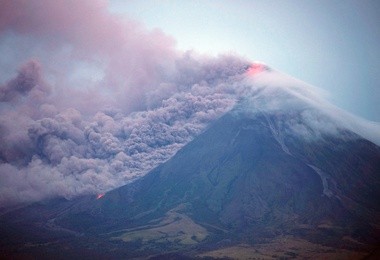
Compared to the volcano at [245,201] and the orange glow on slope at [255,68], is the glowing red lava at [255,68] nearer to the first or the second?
the orange glow on slope at [255,68]

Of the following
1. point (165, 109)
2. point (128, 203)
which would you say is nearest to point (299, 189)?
point (128, 203)

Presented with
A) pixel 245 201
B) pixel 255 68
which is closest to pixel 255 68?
pixel 255 68

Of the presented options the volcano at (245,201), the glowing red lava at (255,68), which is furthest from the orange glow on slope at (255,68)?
the volcano at (245,201)

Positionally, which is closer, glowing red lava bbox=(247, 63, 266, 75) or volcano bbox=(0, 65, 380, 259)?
volcano bbox=(0, 65, 380, 259)

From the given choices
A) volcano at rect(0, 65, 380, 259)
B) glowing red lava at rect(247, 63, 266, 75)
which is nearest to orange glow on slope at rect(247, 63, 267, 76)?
glowing red lava at rect(247, 63, 266, 75)

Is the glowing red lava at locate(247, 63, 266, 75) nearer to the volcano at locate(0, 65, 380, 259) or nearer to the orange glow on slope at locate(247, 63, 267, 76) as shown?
the orange glow on slope at locate(247, 63, 267, 76)

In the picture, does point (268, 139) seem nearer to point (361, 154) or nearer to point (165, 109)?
point (361, 154)

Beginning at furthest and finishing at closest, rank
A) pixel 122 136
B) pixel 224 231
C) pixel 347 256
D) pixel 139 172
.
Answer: pixel 122 136 < pixel 139 172 < pixel 224 231 < pixel 347 256

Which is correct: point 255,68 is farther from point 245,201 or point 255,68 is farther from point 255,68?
point 245,201
